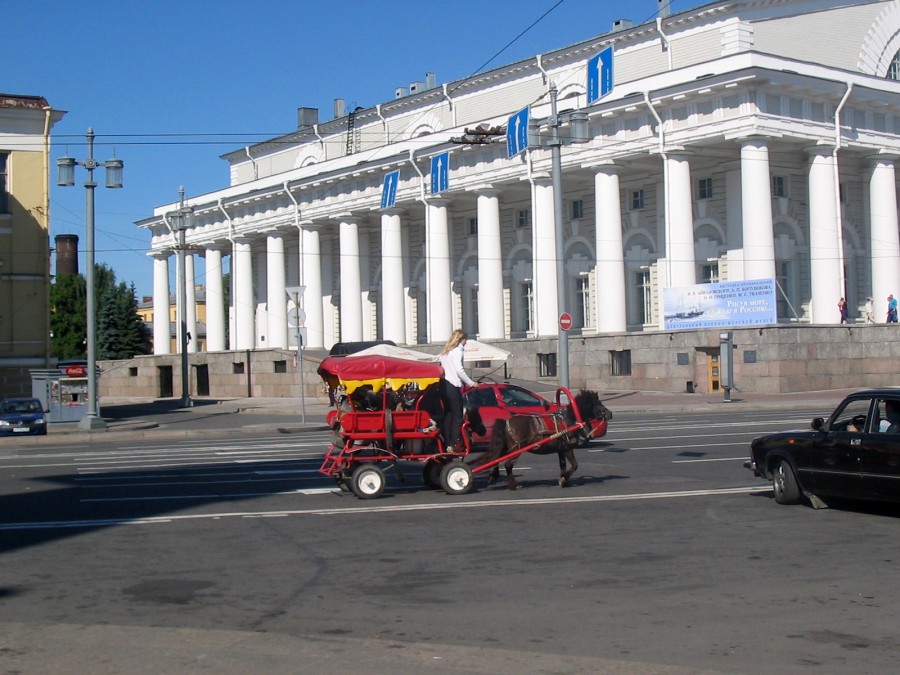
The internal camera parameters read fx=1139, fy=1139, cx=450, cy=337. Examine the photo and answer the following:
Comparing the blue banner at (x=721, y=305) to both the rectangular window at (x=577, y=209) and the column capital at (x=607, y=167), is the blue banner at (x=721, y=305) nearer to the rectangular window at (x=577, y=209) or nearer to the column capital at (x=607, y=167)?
the column capital at (x=607, y=167)

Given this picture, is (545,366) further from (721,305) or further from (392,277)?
(392,277)

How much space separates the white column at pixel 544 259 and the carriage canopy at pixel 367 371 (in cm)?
3463

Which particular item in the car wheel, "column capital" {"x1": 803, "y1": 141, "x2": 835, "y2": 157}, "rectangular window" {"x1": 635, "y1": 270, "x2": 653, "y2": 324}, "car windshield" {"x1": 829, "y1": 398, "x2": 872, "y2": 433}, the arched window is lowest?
the car wheel

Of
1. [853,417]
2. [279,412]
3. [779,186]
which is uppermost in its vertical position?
[779,186]

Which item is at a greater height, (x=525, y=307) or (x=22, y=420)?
(x=525, y=307)

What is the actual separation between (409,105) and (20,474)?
49101mm

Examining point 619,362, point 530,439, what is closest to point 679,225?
point 619,362

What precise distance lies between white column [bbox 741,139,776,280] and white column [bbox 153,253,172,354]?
46466 millimetres

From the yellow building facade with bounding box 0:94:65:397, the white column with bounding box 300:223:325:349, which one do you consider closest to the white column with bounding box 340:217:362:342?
the white column with bounding box 300:223:325:349

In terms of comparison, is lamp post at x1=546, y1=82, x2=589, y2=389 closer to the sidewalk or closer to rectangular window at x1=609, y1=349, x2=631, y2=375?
the sidewalk

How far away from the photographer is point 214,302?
75.6 m

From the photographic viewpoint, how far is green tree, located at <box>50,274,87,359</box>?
10431 centimetres

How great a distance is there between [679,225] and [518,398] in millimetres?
24388

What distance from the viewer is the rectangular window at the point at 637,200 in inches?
2064
